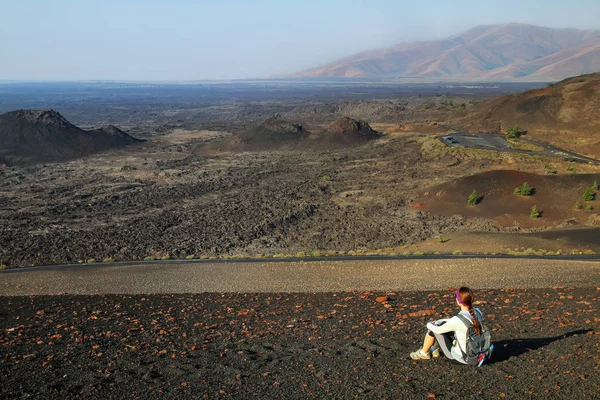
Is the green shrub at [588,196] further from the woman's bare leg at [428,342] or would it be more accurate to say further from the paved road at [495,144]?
the woman's bare leg at [428,342]

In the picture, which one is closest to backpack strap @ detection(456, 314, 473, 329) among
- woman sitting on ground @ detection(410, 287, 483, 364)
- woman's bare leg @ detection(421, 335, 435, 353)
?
woman sitting on ground @ detection(410, 287, 483, 364)

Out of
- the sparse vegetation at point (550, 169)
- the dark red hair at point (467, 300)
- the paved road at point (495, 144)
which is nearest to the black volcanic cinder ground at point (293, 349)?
the dark red hair at point (467, 300)

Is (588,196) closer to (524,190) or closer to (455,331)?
(524,190)

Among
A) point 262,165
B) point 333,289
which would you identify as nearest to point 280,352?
point 333,289

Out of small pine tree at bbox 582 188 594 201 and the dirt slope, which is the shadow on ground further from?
the dirt slope

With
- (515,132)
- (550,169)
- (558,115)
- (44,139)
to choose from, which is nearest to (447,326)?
(550,169)

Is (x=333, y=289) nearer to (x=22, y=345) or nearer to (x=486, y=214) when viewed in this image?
(x=22, y=345)
